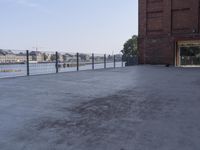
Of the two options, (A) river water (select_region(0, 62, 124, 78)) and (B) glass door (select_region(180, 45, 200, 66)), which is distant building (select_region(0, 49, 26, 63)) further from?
(B) glass door (select_region(180, 45, 200, 66))

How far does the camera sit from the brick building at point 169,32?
2536 cm

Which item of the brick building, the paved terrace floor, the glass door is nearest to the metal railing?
the paved terrace floor

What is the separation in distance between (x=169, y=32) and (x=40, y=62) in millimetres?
17275

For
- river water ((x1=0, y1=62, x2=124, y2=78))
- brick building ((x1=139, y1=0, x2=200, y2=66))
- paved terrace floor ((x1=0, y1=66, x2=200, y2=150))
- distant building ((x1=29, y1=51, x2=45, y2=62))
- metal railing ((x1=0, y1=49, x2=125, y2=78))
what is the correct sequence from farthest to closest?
brick building ((x1=139, y1=0, x2=200, y2=66)) < distant building ((x1=29, y1=51, x2=45, y2=62)) < metal railing ((x1=0, y1=49, x2=125, y2=78)) < river water ((x1=0, y1=62, x2=124, y2=78)) < paved terrace floor ((x1=0, y1=66, x2=200, y2=150))

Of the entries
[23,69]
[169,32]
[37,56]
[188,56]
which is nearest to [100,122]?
[23,69]

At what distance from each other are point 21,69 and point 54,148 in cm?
961

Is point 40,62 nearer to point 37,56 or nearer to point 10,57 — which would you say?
point 37,56

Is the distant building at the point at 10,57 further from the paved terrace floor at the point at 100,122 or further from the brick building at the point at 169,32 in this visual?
the brick building at the point at 169,32

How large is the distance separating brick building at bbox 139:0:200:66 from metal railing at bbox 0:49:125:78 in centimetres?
920

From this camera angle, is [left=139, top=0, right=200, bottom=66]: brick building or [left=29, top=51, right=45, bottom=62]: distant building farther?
[left=139, top=0, right=200, bottom=66]: brick building

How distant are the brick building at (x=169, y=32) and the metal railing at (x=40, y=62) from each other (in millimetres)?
9200

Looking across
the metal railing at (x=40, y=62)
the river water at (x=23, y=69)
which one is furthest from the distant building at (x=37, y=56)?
the river water at (x=23, y=69)

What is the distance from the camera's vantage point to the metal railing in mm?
11461

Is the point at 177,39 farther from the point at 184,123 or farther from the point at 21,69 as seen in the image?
the point at 184,123
